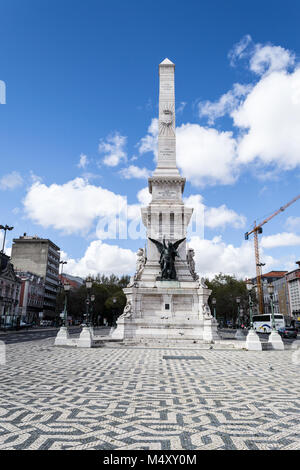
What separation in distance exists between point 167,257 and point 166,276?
1374 millimetres

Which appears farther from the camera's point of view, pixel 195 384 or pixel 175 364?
pixel 175 364

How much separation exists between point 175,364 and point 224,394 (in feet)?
16.2

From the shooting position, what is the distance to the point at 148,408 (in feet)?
18.8

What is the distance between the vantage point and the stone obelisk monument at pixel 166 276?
68.6 feet

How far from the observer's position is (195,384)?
805 centimetres

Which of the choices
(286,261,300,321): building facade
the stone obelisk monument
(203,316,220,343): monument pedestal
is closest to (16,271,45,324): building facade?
the stone obelisk monument

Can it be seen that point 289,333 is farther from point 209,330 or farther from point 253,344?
point 253,344

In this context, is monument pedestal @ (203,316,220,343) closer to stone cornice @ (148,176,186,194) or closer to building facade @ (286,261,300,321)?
stone cornice @ (148,176,186,194)

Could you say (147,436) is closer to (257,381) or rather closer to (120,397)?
(120,397)

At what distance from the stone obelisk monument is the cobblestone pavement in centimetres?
1057

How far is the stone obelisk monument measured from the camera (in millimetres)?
20922

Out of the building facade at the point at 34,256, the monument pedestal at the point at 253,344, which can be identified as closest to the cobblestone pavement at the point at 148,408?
the monument pedestal at the point at 253,344
